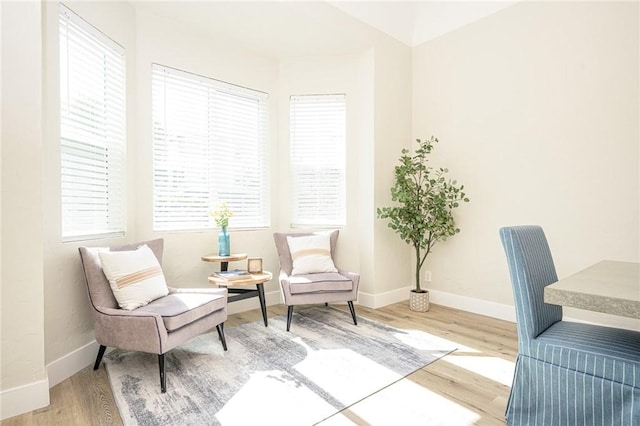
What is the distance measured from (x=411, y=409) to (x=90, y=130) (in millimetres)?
2935

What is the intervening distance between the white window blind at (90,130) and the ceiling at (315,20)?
2.29 ft

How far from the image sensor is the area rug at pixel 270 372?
190 cm

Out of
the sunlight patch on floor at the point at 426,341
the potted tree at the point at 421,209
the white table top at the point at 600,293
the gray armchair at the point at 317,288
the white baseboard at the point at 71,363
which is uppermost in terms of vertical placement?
the potted tree at the point at 421,209

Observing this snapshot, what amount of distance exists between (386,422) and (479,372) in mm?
912

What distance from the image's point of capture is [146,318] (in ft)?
6.91

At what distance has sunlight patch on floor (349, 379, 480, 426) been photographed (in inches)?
71.4

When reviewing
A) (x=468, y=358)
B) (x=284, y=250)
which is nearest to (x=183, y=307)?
(x=284, y=250)

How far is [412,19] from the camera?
4062mm

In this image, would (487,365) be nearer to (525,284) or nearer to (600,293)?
(525,284)

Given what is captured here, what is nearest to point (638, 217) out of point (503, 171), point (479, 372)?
point (503, 171)

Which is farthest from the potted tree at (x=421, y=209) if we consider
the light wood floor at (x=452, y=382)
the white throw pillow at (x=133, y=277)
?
the white throw pillow at (x=133, y=277)

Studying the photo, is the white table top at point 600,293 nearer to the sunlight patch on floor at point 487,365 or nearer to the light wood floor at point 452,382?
the light wood floor at point 452,382

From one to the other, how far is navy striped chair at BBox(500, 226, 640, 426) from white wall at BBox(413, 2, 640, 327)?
1545mm

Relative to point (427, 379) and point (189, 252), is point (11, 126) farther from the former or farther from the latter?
point (427, 379)
